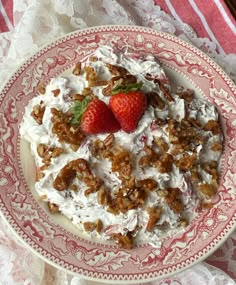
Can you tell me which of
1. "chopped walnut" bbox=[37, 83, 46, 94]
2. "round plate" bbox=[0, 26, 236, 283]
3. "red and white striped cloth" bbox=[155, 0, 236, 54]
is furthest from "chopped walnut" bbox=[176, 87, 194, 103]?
"chopped walnut" bbox=[37, 83, 46, 94]

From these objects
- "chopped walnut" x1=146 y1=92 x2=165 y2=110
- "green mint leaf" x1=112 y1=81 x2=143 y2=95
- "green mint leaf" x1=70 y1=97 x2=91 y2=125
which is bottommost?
"green mint leaf" x1=70 y1=97 x2=91 y2=125

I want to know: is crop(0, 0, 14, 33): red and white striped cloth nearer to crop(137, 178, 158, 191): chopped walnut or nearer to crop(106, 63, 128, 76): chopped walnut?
crop(106, 63, 128, 76): chopped walnut

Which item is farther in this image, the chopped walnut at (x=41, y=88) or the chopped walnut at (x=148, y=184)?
the chopped walnut at (x=41, y=88)

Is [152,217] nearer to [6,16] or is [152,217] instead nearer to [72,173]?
[72,173]

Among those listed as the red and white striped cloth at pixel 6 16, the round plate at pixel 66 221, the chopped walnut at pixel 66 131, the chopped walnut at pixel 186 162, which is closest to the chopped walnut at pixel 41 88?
the round plate at pixel 66 221

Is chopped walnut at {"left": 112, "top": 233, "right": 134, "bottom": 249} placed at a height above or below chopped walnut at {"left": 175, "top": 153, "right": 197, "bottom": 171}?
below

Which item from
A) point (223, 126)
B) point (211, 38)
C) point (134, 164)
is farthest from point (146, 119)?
point (211, 38)

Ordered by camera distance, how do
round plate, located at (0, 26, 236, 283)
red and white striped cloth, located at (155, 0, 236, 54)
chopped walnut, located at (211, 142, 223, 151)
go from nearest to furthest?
round plate, located at (0, 26, 236, 283)
chopped walnut, located at (211, 142, 223, 151)
red and white striped cloth, located at (155, 0, 236, 54)

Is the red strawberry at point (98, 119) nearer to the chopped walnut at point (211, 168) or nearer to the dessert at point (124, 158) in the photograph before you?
the dessert at point (124, 158)
